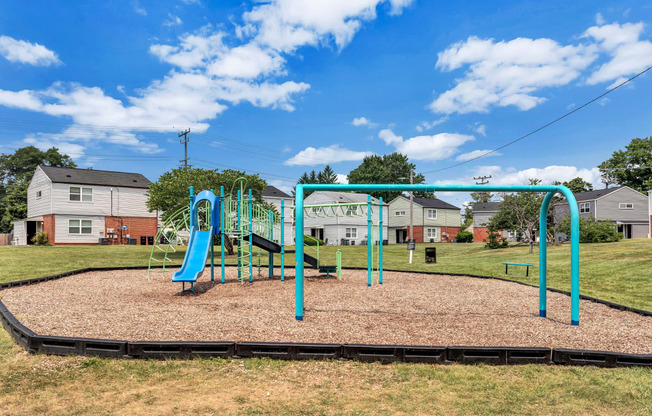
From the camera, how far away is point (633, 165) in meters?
60.5

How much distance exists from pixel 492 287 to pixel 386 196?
58.6m

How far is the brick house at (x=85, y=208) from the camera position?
121 ft

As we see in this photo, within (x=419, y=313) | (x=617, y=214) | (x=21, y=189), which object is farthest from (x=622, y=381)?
(x=21, y=189)

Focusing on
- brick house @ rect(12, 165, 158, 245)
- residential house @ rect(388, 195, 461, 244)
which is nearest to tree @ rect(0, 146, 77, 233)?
brick house @ rect(12, 165, 158, 245)

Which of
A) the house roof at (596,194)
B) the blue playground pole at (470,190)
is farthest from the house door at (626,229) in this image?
the blue playground pole at (470,190)

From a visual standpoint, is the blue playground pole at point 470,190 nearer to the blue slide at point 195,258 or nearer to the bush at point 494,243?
the blue slide at point 195,258

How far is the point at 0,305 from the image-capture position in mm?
8430

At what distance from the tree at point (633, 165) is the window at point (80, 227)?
68.6 m

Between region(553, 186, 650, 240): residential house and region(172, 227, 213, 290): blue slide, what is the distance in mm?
46551

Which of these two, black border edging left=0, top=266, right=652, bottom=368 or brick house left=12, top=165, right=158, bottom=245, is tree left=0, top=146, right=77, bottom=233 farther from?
black border edging left=0, top=266, right=652, bottom=368

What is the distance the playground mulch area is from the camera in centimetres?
649

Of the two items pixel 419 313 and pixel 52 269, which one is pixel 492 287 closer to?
pixel 419 313

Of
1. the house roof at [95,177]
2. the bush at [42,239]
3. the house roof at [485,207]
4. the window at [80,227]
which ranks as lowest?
the bush at [42,239]

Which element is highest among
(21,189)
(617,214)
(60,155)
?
(60,155)
